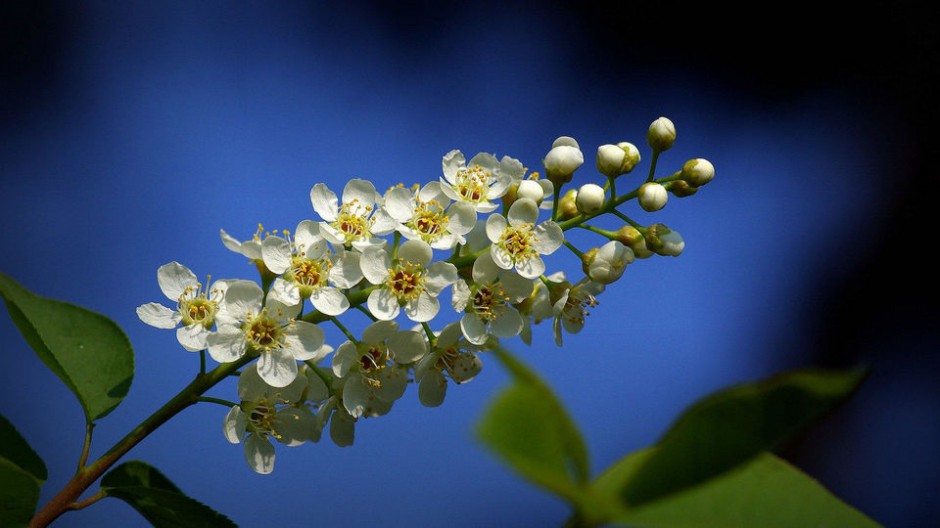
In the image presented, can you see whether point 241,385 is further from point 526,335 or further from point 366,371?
point 526,335

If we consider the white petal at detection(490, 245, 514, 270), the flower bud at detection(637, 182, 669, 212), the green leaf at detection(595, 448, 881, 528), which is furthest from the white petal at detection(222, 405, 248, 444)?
the green leaf at detection(595, 448, 881, 528)

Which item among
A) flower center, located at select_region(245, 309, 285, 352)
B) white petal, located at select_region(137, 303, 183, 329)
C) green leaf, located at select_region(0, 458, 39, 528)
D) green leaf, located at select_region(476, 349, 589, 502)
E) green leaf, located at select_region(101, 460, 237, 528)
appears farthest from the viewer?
white petal, located at select_region(137, 303, 183, 329)

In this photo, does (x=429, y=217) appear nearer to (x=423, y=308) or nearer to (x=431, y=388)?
(x=423, y=308)

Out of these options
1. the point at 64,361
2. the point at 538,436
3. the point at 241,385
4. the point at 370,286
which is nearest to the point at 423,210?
the point at 370,286

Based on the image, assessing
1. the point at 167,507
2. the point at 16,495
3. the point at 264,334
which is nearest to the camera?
the point at 16,495

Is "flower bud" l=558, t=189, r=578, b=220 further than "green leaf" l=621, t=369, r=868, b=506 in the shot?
Yes

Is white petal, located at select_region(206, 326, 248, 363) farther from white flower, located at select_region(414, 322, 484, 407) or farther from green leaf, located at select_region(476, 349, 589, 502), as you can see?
green leaf, located at select_region(476, 349, 589, 502)

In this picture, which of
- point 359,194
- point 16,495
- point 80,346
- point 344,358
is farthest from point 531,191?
point 16,495
